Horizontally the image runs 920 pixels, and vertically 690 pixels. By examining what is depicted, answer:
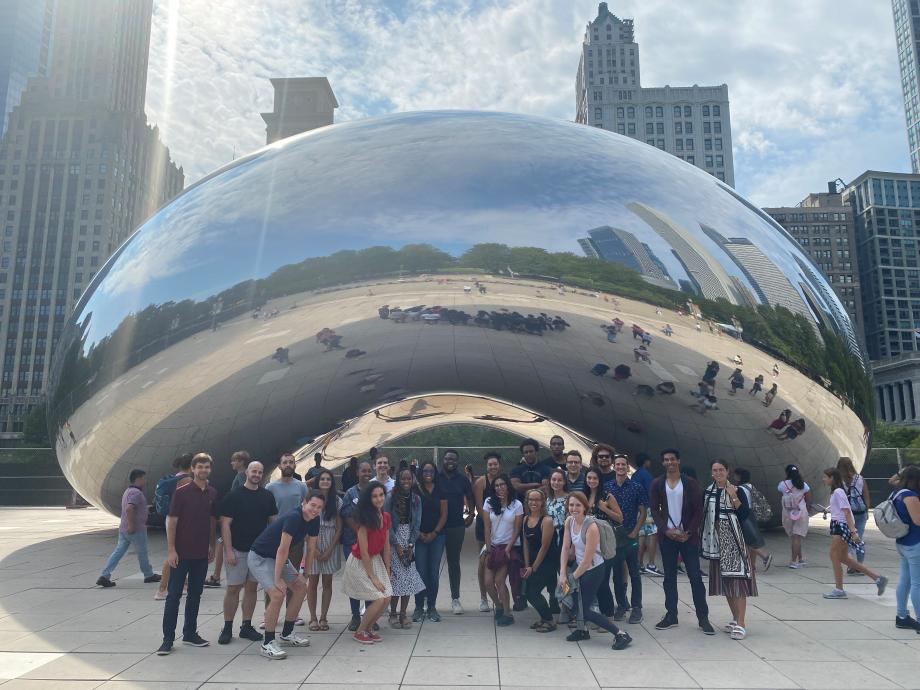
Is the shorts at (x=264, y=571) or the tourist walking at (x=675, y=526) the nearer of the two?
the shorts at (x=264, y=571)

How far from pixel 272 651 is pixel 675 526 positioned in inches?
128

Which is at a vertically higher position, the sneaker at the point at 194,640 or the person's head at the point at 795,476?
the person's head at the point at 795,476

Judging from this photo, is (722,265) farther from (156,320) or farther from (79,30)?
(79,30)

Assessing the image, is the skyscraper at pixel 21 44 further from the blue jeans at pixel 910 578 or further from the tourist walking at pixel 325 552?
the blue jeans at pixel 910 578

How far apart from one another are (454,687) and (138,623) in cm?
316

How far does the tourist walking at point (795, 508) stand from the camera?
832 cm

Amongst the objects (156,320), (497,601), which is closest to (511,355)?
(497,601)

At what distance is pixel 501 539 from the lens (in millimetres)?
5785

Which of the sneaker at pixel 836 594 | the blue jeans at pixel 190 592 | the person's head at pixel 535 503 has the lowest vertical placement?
the sneaker at pixel 836 594

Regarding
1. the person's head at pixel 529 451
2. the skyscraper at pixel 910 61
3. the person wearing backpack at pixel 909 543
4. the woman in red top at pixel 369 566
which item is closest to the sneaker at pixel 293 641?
the woman in red top at pixel 369 566

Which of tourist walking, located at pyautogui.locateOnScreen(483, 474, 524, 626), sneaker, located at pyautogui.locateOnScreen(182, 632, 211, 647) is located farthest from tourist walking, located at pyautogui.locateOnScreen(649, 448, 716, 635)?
sneaker, located at pyautogui.locateOnScreen(182, 632, 211, 647)

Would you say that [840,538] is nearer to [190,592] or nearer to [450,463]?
[450,463]

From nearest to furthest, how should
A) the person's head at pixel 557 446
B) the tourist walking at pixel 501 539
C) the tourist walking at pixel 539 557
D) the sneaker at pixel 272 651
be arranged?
the sneaker at pixel 272 651 → the tourist walking at pixel 539 557 → the tourist walking at pixel 501 539 → the person's head at pixel 557 446

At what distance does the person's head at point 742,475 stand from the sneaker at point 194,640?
19.9 ft
